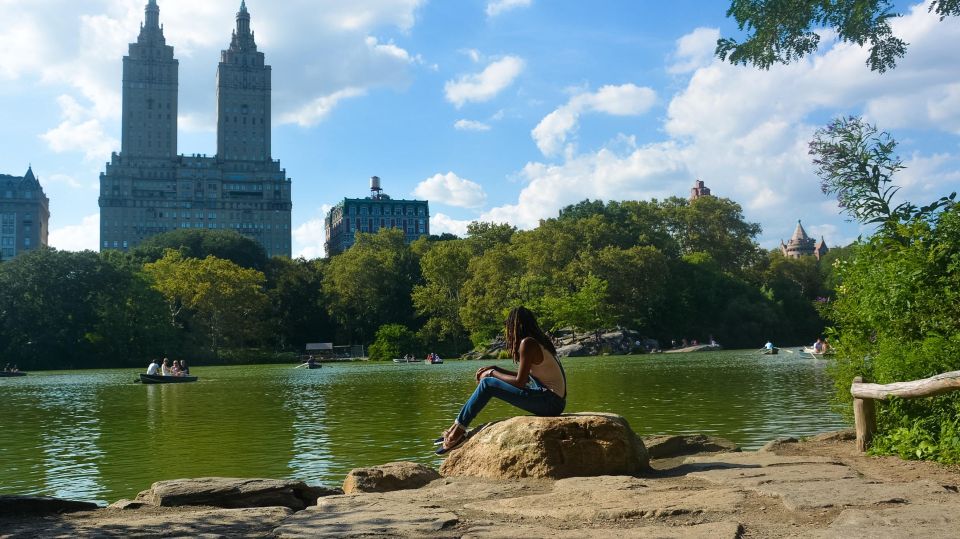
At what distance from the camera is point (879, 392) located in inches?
317

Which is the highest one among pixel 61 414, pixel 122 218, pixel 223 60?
pixel 223 60

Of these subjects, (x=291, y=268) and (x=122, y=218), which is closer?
(x=291, y=268)

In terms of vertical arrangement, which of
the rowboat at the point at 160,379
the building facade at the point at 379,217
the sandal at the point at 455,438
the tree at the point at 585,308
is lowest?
the rowboat at the point at 160,379

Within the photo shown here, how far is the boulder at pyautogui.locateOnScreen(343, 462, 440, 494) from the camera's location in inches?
302

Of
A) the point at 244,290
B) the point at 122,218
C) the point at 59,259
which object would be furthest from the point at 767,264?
the point at 122,218

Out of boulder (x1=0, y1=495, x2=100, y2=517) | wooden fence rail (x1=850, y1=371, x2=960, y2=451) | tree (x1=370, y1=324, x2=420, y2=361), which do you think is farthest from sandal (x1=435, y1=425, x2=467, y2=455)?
tree (x1=370, y1=324, x2=420, y2=361)

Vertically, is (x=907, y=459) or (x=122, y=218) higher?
(x=122, y=218)

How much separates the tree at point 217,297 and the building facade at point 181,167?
95518 millimetres

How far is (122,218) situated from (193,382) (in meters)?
135

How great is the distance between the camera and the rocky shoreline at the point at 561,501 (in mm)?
5062

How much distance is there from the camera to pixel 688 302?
80625 millimetres

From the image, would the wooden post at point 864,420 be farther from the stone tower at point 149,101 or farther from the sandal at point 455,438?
the stone tower at point 149,101

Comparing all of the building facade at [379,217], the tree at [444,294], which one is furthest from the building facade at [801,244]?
the tree at [444,294]

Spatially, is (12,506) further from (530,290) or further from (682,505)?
(530,290)
